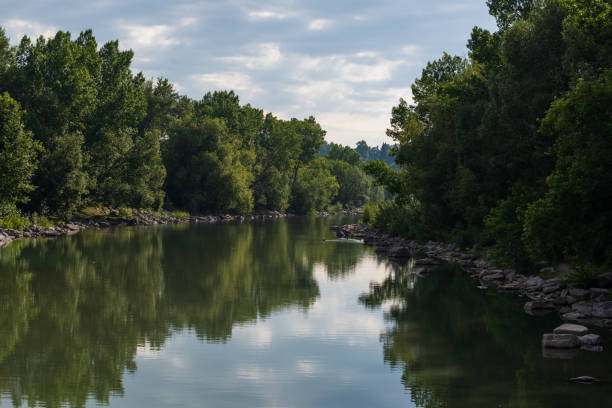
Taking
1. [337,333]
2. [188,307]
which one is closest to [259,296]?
[188,307]

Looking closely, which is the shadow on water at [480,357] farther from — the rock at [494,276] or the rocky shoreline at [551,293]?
the rock at [494,276]

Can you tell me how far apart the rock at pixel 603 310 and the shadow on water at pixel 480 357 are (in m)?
1.46

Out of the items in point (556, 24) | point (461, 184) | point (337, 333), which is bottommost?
point (337, 333)

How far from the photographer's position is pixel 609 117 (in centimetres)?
2206

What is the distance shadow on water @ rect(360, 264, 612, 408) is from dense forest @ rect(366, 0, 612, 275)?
154 inches

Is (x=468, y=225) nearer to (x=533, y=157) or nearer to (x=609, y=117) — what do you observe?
(x=533, y=157)

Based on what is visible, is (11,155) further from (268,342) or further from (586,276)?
(586,276)

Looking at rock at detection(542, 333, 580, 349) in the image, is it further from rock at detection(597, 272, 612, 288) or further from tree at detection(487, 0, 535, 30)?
tree at detection(487, 0, 535, 30)

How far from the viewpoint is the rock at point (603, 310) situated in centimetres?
2193

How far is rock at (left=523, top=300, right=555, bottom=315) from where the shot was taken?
24.1 meters

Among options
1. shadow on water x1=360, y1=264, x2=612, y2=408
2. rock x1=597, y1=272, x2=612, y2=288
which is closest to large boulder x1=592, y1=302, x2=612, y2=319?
shadow on water x1=360, y1=264, x2=612, y2=408

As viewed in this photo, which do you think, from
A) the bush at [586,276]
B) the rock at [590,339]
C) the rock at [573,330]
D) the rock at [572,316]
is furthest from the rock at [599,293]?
the rock at [590,339]

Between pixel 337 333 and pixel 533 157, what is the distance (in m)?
18.2

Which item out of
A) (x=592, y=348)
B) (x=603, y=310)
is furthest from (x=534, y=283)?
(x=592, y=348)
